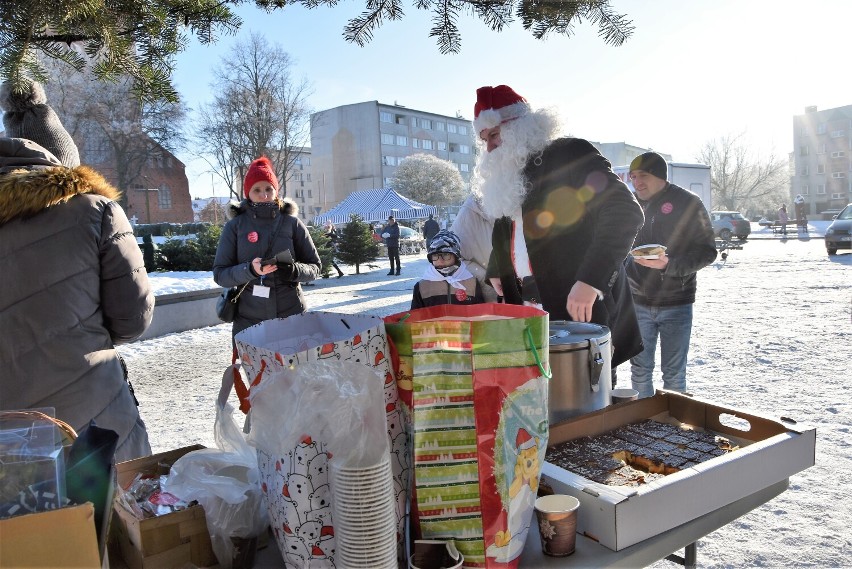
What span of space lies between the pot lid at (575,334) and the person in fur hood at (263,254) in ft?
7.58

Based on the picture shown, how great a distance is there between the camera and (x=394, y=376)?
4.02 ft

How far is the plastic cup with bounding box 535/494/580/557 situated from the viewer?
1.21m

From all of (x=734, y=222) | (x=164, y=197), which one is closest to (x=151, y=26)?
(x=734, y=222)

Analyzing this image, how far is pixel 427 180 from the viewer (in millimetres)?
51031

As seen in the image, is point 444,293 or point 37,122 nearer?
point 37,122

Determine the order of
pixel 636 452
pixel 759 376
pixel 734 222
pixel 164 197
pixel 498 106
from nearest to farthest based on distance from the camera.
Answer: pixel 636 452, pixel 498 106, pixel 759 376, pixel 734 222, pixel 164 197

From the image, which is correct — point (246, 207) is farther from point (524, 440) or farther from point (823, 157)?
point (823, 157)

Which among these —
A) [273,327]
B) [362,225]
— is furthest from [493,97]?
[362,225]

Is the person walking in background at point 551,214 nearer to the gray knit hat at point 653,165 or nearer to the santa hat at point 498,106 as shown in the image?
the santa hat at point 498,106

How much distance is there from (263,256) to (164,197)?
53.3 m

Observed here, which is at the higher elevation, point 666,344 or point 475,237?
point 475,237

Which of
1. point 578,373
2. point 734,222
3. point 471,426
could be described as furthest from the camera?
point 734,222

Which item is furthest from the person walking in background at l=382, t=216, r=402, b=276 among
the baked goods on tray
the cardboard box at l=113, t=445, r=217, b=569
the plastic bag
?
the cardboard box at l=113, t=445, r=217, b=569

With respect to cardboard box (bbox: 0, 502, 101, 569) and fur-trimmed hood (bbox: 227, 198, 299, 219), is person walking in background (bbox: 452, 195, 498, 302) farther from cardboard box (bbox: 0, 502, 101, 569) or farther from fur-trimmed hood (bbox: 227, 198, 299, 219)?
cardboard box (bbox: 0, 502, 101, 569)
